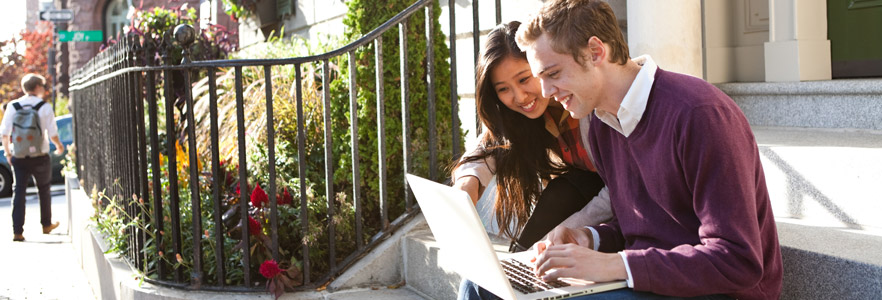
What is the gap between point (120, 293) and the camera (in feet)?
14.5

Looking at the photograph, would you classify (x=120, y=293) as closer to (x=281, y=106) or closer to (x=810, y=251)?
(x=281, y=106)

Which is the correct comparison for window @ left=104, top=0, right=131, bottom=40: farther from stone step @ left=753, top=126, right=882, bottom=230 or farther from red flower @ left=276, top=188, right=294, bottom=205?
stone step @ left=753, top=126, right=882, bottom=230

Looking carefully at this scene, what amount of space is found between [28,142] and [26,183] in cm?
45

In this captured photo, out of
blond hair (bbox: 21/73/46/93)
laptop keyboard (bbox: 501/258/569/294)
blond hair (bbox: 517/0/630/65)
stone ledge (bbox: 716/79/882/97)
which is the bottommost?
laptop keyboard (bbox: 501/258/569/294)

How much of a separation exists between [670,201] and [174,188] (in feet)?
9.29

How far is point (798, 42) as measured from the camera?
439 cm

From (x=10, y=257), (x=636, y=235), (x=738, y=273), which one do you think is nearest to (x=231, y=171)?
(x=10, y=257)

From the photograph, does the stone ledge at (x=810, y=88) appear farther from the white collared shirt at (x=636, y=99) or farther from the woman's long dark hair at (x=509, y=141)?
the white collared shirt at (x=636, y=99)

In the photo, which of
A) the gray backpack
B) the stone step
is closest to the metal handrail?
the stone step

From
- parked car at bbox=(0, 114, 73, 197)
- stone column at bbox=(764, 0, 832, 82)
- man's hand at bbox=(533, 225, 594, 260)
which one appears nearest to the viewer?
man's hand at bbox=(533, 225, 594, 260)

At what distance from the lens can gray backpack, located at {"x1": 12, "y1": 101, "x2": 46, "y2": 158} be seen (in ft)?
26.5

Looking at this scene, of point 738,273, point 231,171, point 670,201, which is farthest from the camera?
point 231,171

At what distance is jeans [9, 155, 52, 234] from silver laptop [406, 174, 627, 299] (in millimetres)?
7081


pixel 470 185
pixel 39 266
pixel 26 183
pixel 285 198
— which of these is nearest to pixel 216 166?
pixel 285 198
